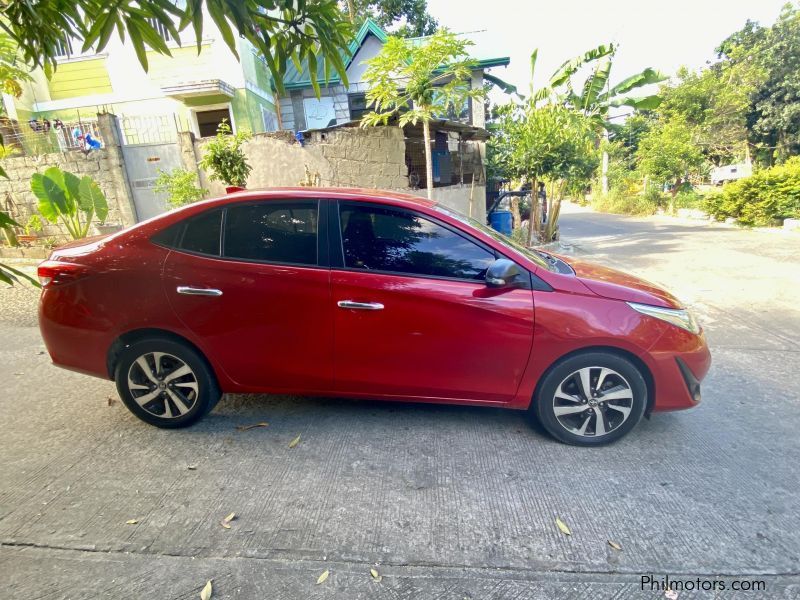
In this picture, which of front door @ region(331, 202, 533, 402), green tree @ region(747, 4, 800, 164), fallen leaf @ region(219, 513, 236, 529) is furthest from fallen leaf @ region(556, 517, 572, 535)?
green tree @ region(747, 4, 800, 164)

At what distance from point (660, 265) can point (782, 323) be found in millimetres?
3662

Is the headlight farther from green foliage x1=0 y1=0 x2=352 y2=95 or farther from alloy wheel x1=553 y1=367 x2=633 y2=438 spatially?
green foliage x1=0 y1=0 x2=352 y2=95

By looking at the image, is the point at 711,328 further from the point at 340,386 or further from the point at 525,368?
the point at 340,386

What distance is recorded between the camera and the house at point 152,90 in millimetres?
11680

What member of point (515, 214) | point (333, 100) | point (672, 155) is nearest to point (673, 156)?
point (672, 155)

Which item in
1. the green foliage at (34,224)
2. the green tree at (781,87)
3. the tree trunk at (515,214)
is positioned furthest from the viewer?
the green tree at (781,87)

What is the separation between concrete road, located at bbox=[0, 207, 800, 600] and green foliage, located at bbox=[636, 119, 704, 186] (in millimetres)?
18826

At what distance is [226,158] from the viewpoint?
7.96 metres

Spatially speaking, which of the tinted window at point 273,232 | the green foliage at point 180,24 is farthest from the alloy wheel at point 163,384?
the green foliage at point 180,24

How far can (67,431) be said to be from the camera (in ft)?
10.5

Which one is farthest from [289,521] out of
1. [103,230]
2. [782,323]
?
[103,230]

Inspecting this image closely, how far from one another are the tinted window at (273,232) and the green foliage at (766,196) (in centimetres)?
1571

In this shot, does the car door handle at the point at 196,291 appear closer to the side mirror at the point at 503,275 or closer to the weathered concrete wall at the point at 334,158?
the side mirror at the point at 503,275

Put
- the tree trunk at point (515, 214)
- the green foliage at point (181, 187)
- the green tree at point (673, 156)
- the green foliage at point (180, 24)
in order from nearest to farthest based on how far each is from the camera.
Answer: the green foliage at point (180, 24) → the green foliage at point (181, 187) → the tree trunk at point (515, 214) → the green tree at point (673, 156)
